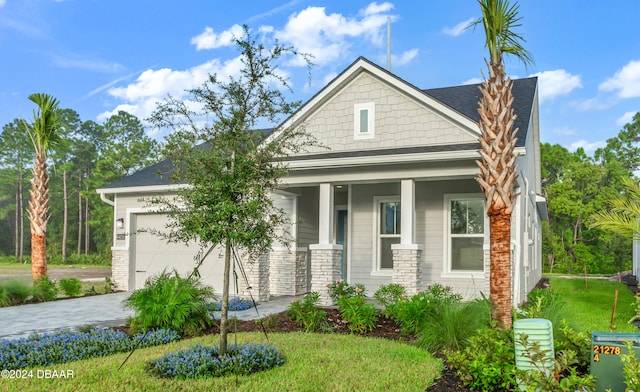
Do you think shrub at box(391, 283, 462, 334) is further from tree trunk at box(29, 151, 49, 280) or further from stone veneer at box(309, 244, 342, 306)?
tree trunk at box(29, 151, 49, 280)

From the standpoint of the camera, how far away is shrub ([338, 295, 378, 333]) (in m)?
8.74

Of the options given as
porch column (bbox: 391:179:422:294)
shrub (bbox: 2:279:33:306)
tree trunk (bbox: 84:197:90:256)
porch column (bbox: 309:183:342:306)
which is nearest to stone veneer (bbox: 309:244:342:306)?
porch column (bbox: 309:183:342:306)

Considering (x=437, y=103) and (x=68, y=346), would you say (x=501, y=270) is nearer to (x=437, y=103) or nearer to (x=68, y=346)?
(x=437, y=103)

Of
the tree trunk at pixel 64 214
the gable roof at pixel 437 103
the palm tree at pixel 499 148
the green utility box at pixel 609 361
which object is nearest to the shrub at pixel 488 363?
the green utility box at pixel 609 361

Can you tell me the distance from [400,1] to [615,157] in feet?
A: 103

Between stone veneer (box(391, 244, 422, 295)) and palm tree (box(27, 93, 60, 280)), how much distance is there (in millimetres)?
10047

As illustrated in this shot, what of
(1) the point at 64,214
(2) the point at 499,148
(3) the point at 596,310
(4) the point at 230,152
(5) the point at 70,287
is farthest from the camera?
(1) the point at 64,214

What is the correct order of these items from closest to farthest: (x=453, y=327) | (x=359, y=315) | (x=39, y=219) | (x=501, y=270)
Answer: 1. (x=453, y=327)
2. (x=501, y=270)
3. (x=359, y=315)
4. (x=39, y=219)

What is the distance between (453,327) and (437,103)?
5831 millimetres

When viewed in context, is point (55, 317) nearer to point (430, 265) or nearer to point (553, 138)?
point (430, 265)

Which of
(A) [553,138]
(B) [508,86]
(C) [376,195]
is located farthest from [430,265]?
(A) [553,138]

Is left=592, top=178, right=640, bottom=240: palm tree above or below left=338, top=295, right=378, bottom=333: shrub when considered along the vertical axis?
above

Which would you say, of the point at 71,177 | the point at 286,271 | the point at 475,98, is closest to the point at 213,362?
the point at 286,271

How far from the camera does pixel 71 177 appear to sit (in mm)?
52531
